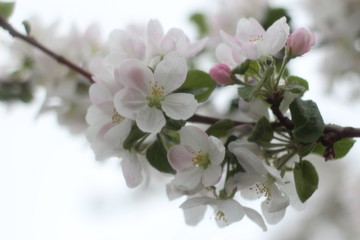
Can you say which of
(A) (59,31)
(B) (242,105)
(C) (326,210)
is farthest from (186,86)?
(C) (326,210)

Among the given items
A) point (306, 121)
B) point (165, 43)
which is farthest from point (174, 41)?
point (306, 121)

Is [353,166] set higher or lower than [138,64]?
lower

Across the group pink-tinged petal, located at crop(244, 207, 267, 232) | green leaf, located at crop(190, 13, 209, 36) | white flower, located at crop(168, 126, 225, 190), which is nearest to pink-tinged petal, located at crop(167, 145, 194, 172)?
white flower, located at crop(168, 126, 225, 190)

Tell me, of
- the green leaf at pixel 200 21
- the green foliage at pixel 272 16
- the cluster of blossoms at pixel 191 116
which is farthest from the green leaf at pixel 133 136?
the green leaf at pixel 200 21

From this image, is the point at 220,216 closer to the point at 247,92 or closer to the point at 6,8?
the point at 247,92

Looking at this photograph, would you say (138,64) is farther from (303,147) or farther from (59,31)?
(59,31)
